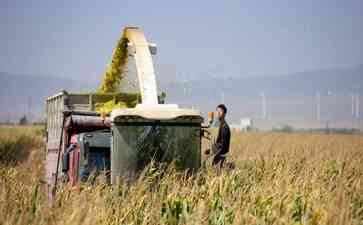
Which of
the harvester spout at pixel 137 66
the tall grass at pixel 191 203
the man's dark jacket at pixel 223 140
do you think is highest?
the harvester spout at pixel 137 66

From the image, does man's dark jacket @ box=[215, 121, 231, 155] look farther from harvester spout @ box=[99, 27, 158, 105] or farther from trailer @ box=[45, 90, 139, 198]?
trailer @ box=[45, 90, 139, 198]

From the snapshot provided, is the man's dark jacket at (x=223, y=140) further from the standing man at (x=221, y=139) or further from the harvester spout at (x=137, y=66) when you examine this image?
the harvester spout at (x=137, y=66)

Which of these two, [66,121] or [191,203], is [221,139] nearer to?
[66,121]

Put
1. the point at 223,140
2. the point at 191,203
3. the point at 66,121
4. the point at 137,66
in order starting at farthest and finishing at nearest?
the point at 137,66 → the point at 223,140 → the point at 66,121 → the point at 191,203

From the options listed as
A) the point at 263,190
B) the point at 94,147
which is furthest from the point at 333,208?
the point at 94,147

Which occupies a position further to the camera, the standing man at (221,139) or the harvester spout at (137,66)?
the harvester spout at (137,66)

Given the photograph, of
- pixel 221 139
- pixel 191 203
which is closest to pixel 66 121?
pixel 221 139

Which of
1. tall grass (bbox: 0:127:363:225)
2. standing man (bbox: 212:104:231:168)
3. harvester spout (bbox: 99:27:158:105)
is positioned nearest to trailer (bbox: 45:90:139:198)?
harvester spout (bbox: 99:27:158:105)

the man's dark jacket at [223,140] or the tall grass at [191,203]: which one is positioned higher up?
the man's dark jacket at [223,140]

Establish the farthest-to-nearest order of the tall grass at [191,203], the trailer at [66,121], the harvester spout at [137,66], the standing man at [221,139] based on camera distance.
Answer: the harvester spout at [137,66], the standing man at [221,139], the trailer at [66,121], the tall grass at [191,203]

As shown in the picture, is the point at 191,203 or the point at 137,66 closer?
the point at 191,203

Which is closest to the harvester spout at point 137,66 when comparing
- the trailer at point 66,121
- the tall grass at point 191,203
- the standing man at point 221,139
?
the trailer at point 66,121

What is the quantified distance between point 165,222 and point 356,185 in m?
2.95

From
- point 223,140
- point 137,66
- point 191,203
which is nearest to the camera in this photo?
point 191,203
